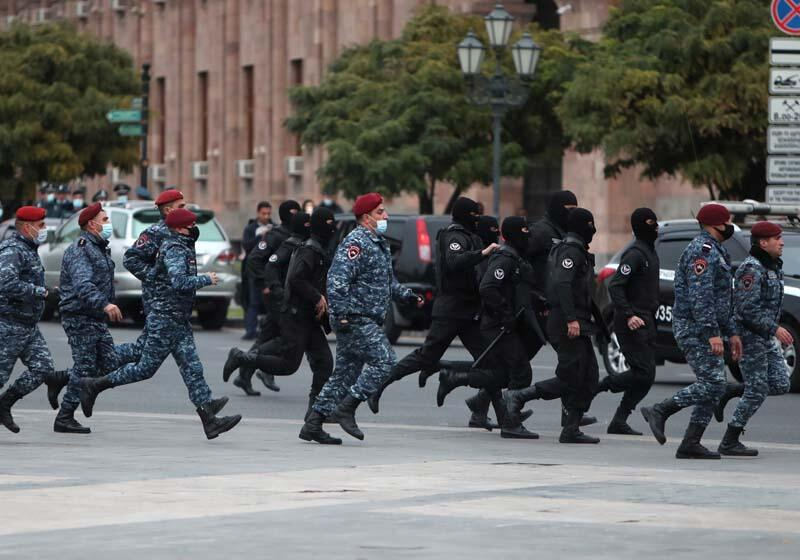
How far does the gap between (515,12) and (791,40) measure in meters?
26.5

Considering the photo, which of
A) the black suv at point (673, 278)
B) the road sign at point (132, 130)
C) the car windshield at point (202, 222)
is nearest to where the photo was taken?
the black suv at point (673, 278)

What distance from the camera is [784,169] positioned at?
2188cm

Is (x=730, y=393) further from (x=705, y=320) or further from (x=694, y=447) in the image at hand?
(x=705, y=320)

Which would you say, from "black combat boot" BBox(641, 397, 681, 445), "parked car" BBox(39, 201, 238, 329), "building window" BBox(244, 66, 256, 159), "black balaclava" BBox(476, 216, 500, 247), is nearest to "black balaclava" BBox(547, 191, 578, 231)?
"black balaclava" BBox(476, 216, 500, 247)

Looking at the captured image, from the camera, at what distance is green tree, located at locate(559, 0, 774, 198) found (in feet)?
102

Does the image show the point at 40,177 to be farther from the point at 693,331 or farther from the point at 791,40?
the point at 693,331

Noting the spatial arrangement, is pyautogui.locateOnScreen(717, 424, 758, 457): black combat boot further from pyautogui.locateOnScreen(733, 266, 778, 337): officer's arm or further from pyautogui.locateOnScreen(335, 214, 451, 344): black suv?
pyautogui.locateOnScreen(335, 214, 451, 344): black suv

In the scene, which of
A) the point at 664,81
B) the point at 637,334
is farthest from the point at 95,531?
the point at 664,81

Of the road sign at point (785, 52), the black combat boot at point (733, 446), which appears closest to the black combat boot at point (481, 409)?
the black combat boot at point (733, 446)

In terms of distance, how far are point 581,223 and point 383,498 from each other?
4.35 meters

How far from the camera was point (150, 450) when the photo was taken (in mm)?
13922

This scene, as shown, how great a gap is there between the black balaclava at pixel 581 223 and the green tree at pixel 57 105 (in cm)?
4140

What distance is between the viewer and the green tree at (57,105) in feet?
182

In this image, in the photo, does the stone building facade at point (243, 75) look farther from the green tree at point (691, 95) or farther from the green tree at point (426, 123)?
the green tree at point (691, 95)
